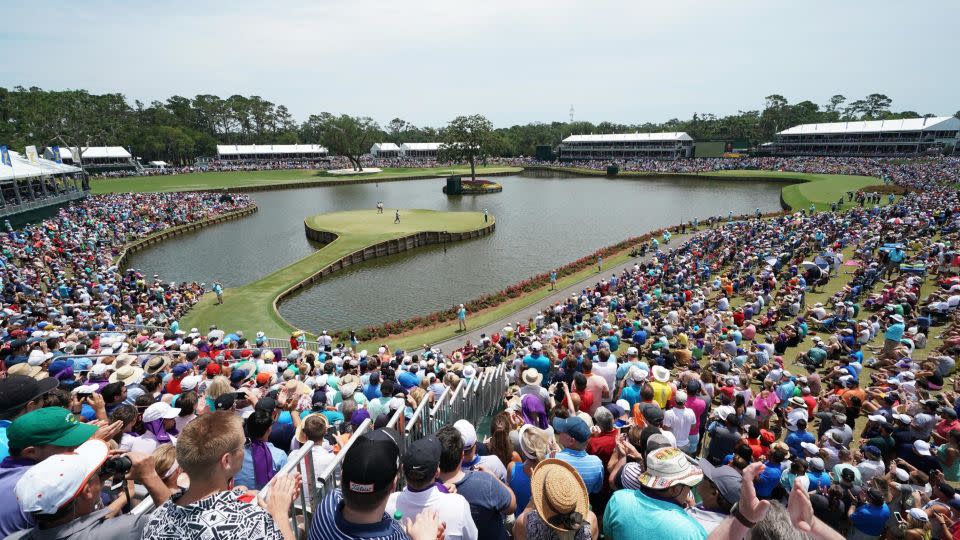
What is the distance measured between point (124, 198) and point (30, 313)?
1765 inches

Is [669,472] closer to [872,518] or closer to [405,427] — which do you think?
[405,427]

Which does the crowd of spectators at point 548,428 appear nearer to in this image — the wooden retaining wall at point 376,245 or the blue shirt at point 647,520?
the blue shirt at point 647,520

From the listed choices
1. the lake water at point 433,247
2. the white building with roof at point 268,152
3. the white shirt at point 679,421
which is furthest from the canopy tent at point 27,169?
the white building with roof at point 268,152

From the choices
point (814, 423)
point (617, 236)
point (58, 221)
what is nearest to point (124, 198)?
point (58, 221)

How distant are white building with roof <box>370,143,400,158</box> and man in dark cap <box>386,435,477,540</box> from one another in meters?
140

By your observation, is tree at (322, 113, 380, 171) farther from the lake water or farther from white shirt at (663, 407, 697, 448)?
white shirt at (663, 407, 697, 448)

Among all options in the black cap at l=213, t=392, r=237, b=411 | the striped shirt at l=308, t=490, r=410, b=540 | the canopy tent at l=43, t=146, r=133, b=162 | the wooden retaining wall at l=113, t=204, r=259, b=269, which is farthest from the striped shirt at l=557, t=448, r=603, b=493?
the canopy tent at l=43, t=146, r=133, b=162

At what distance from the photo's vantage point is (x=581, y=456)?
5.21 metres

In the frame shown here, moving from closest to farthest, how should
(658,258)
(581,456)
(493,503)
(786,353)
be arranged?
(493,503), (581,456), (786,353), (658,258)

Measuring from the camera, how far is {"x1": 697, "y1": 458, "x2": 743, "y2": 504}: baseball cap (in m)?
4.21

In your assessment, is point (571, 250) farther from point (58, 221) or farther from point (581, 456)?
point (58, 221)

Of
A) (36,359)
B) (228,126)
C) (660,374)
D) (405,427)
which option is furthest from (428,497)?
(228,126)

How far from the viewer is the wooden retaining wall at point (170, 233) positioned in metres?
37.4

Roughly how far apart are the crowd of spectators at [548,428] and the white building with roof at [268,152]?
10726cm
